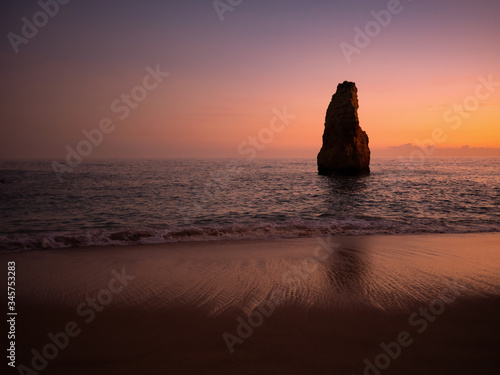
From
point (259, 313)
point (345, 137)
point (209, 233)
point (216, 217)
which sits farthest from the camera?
point (345, 137)

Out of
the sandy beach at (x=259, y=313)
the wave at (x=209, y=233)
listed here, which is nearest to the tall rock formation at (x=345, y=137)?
the wave at (x=209, y=233)

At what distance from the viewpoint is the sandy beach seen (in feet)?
8.96

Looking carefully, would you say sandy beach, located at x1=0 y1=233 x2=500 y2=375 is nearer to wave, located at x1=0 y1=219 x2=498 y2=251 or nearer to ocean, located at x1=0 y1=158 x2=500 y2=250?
wave, located at x1=0 y1=219 x2=498 y2=251

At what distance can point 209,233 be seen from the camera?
383 inches

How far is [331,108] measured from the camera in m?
39.7

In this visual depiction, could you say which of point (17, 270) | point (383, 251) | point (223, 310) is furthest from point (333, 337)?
point (17, 270)

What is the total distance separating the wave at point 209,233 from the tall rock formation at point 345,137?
2667 centimetres

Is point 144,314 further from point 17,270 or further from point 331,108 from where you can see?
point 331,108

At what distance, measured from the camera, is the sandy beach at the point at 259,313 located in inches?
107

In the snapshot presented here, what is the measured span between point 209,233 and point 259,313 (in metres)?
6.17

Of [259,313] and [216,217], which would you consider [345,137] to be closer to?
[216,217]

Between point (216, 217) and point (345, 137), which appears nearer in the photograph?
point (216, 217)

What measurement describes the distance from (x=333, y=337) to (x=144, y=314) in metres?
2.60

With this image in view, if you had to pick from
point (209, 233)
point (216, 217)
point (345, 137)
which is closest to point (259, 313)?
point (209, 233)
